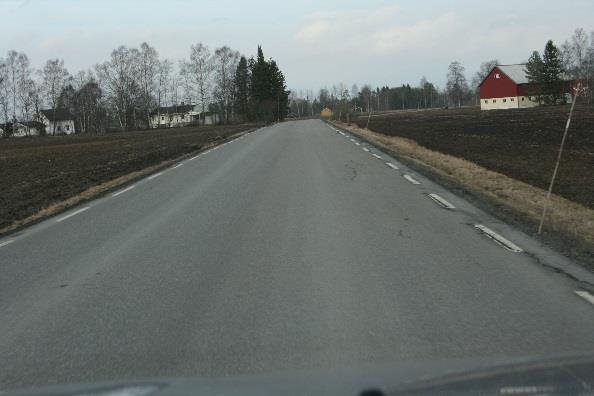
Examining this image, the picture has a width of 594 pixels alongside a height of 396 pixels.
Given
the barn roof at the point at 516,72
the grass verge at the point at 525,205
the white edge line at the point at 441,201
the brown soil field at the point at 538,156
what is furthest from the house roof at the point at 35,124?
the white edge line at the point at 441,201

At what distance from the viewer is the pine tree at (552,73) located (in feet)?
294

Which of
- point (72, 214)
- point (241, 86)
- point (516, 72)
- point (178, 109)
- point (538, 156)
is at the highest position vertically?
point (516, 72)

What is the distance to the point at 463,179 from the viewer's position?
47.5ft

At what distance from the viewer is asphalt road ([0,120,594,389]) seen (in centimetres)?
428

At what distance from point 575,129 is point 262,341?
3365cm

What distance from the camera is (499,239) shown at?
26.1ft

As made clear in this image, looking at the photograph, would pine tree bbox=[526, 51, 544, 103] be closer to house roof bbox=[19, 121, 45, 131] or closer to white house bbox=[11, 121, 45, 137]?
white house bbox=[11, 121, 45, 137]

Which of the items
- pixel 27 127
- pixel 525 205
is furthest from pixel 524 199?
pixel 27 127

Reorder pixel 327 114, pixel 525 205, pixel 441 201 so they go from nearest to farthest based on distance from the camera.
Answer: pixel 525 205, pixel 441 201, pixel 327 114

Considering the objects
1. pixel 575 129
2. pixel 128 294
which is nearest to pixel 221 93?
pixel 575 129

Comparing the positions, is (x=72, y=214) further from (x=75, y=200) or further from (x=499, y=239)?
(x=499, y=239)

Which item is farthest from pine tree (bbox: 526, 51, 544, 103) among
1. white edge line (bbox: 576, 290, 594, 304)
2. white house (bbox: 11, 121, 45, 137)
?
white edge line (bbox: 576, 290, 594, 304)

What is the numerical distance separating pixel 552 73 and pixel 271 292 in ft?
312

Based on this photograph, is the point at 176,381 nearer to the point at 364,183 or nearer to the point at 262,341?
the point at 262,341
